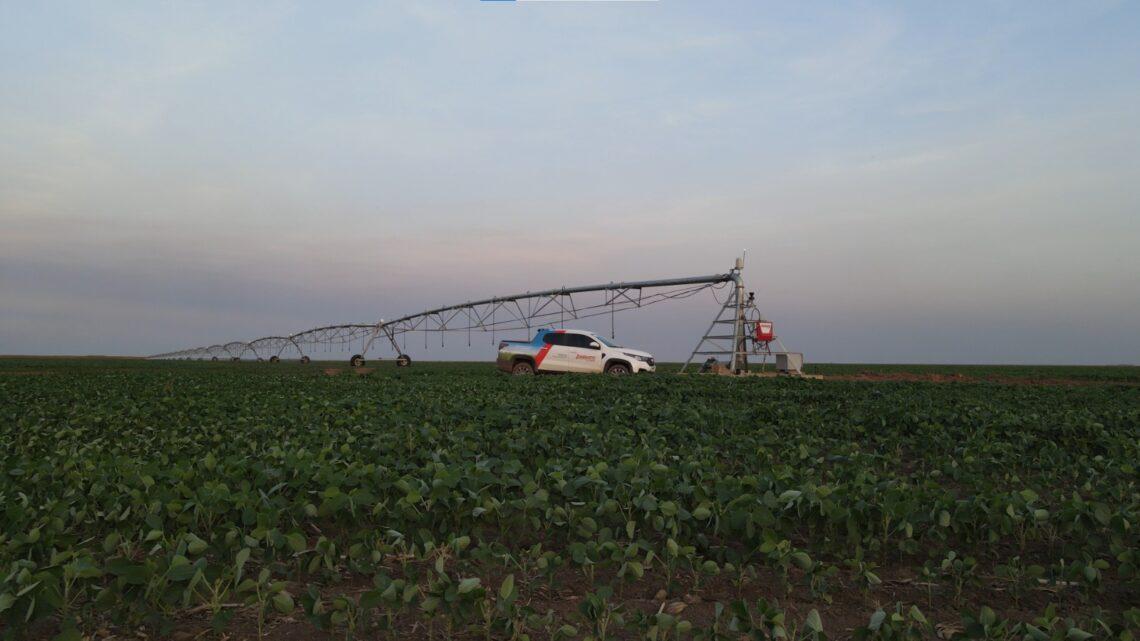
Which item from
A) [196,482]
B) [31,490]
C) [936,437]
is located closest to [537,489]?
[196,482]

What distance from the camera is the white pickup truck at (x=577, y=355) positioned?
27.9m

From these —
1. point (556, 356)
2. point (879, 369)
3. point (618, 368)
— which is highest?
point (556, 356)

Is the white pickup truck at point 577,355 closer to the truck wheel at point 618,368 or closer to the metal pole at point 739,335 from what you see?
the truck wheel at point 618,368

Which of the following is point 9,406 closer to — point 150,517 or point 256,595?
point 150,517

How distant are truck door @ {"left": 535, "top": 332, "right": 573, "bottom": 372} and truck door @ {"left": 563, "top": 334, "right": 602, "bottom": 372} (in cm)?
15

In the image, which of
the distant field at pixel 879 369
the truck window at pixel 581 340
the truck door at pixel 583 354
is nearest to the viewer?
the truck door at pixel 583 354

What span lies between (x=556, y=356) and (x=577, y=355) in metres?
0.88

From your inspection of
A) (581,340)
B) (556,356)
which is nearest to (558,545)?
(556,356)

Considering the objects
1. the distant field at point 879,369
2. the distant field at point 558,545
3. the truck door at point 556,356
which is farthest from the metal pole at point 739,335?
the distant field at point 558,545

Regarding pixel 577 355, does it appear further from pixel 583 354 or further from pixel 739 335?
pixel 739 335

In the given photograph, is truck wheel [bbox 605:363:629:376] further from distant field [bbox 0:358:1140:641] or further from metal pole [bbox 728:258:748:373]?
distant field [bbox 0:358:1140:641]

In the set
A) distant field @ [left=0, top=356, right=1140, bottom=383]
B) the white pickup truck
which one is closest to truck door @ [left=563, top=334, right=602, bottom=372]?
the white pickup truck

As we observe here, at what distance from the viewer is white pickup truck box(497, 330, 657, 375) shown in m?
27.9

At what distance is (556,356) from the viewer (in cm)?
2792
